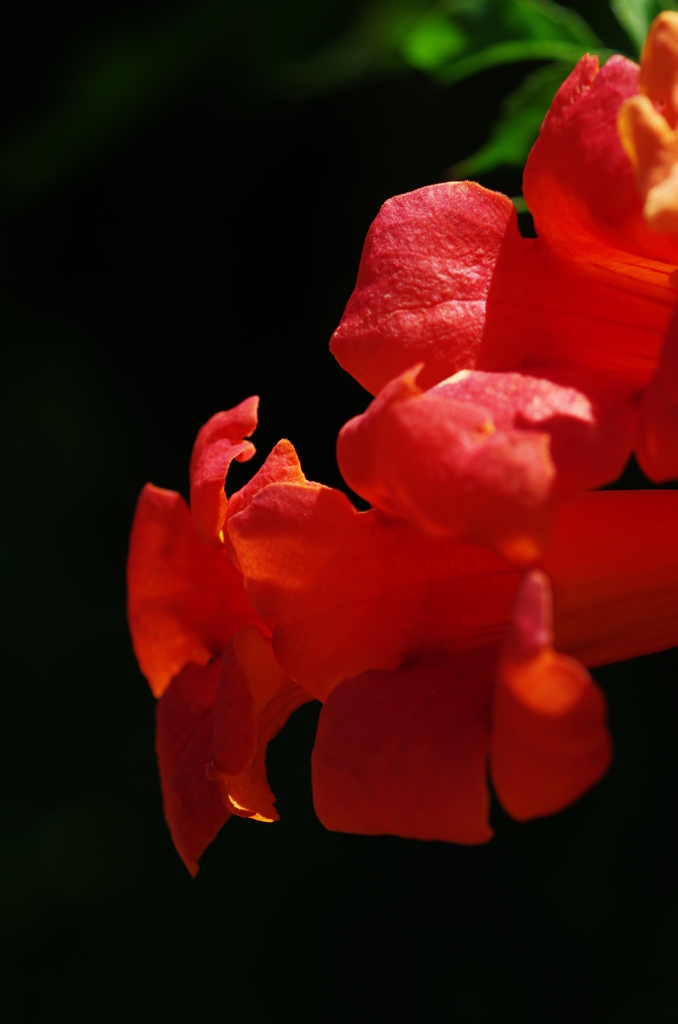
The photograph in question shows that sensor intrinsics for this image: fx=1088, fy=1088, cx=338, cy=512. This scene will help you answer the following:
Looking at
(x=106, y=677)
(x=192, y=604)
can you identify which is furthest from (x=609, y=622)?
(x=106, y=677)

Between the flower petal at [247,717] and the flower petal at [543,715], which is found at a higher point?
the flower petal at [543,715]

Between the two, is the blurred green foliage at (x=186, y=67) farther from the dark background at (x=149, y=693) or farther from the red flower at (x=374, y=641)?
the red flower at (x=374, y=641)

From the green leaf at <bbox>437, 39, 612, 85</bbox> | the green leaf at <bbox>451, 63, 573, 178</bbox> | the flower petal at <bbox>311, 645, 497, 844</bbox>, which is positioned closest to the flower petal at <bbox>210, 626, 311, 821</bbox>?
the flower petal at <bbox>311, 645, 497, 844</bbox>

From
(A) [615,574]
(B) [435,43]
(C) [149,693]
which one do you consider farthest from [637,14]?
(C) [149,693]

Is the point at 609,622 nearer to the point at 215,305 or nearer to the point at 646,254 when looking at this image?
the point at 646,254

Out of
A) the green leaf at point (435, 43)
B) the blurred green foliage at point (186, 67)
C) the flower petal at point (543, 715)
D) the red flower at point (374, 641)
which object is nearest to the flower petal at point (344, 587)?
the red flower at point (374, 641)
